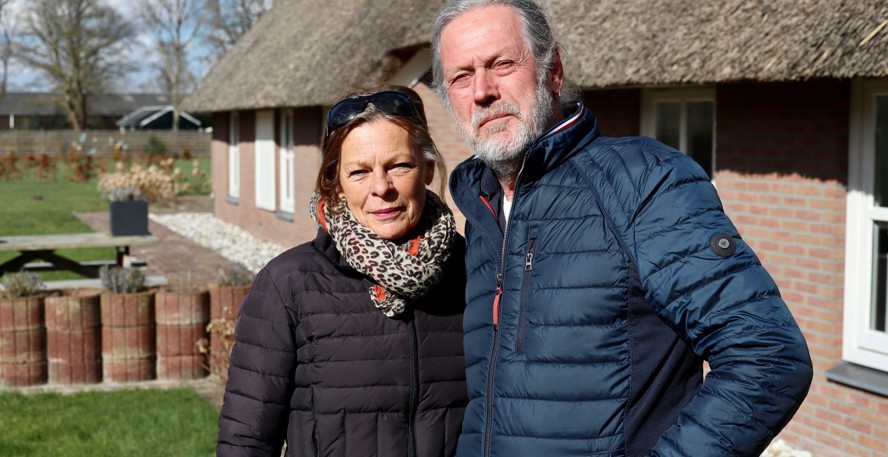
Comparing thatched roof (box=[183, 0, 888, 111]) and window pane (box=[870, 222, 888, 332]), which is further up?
thatched roof (box=[183, 0, 888, 111])

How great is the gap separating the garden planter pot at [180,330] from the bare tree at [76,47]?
51482 millimetres

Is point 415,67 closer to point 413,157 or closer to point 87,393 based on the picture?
point 87,393

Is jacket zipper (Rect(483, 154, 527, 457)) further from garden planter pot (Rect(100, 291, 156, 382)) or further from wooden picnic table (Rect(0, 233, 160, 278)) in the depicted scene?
wooden picnic table (Rect(0, 233, 160, 278))

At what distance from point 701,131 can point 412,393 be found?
16.5 ft

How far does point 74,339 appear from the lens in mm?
7457

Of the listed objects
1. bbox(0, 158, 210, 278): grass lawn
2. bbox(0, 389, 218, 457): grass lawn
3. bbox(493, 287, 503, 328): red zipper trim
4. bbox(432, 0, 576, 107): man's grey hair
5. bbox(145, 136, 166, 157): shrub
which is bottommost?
bbox(0, 389, 218, 457): grass lawn

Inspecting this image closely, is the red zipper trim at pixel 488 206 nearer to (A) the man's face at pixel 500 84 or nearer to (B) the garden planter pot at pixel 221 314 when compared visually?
(A) the man's face at pixel 500 84

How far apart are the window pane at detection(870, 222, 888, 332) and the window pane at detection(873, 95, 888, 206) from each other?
170 millimetres

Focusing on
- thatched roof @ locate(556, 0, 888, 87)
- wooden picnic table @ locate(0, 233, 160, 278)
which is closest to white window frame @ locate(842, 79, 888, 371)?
thatched roof @ locate(556, 0, 888, 87)

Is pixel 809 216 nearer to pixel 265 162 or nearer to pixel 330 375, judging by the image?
pixel 330 375

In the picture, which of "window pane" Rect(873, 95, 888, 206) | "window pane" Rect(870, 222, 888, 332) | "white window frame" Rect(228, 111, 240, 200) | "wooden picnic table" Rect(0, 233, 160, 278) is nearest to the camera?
"window pane" Rect(873, 95, 888, 206)

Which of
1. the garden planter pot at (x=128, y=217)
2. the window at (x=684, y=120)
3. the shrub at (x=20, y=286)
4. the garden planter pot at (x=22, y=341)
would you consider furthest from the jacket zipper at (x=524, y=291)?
the garden planter pot at (x=128, y=217)

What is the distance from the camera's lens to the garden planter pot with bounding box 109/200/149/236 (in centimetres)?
1077

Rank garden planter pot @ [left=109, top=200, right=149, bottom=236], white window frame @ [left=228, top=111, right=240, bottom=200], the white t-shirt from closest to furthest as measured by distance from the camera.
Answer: the white t-shirt < garden planter pot @ [left=109, top=200, right=149, bottom=236] < white window frame @ [left=228, top=111, right=240, bottom=200]
